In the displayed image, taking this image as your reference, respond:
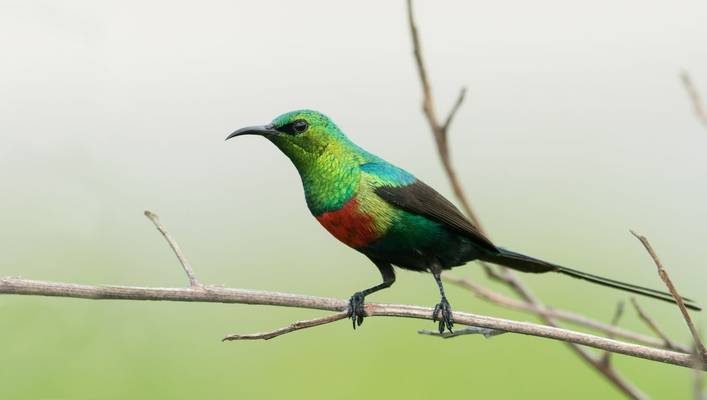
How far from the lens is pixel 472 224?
4551mm

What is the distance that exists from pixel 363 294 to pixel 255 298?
3.62 ft

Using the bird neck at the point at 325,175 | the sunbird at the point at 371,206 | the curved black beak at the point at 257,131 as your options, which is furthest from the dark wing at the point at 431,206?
the curved black beak at the point at 257,131

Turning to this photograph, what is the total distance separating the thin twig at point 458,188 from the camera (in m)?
3.82

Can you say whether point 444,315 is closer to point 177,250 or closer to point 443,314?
point 443,314

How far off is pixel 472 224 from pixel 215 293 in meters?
Result: 1.64

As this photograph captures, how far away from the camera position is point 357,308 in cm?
413

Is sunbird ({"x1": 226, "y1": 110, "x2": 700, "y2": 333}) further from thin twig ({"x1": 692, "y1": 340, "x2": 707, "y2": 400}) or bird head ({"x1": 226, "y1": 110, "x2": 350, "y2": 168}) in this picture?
thin twig ({"x1": 692, "y1": 340, "x2": 707, "y2": 400})

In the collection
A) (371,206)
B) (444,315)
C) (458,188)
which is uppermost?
(458,188)

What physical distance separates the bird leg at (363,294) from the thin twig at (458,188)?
22.6 inches

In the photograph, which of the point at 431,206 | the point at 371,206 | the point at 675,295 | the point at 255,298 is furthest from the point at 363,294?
the point at 675,295

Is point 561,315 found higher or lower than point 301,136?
lower

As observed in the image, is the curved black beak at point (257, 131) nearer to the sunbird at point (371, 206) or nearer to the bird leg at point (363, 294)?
the sunbird at point (371, 206)

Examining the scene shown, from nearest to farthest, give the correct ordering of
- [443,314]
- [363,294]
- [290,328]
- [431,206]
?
[290,328], [443,314], [363,294], [431,206]

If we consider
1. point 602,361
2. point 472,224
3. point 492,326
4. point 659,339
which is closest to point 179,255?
point 492,326
